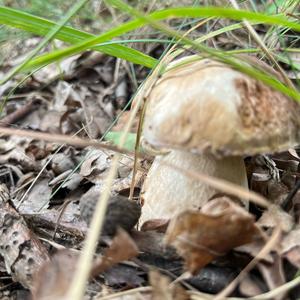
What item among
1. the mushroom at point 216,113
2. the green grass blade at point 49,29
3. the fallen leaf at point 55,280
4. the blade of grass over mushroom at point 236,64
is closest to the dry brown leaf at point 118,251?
the fallen leaf at point 55,280

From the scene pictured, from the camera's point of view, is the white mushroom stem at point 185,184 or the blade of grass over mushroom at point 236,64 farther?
the white mushroom stem at point 185,184

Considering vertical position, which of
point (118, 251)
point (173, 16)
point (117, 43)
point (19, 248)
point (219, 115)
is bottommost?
point (19, 248)

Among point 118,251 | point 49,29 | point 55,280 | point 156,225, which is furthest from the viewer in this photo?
point 49,29

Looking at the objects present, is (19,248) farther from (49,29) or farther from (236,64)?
(236,64)

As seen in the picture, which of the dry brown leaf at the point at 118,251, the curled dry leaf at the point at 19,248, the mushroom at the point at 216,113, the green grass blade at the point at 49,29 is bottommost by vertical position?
the curled dry leaf at the point at 19,248

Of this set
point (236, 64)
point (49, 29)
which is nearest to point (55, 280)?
point (236, 64)

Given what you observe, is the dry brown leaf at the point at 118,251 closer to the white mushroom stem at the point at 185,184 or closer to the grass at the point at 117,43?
the grass at the point at 117,43
